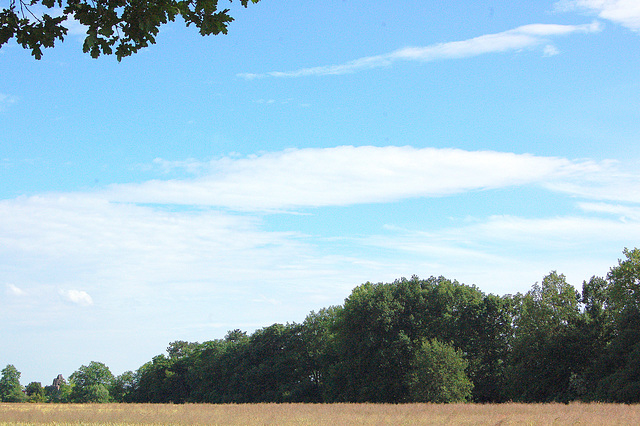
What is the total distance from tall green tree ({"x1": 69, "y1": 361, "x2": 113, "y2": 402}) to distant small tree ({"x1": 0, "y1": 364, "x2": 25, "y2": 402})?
15.1 m

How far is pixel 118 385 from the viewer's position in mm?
99750

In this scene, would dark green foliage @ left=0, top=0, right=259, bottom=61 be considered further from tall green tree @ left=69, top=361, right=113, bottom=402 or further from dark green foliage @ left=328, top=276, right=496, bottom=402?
tall green tree @ left=69, top=361, right=113, bottom=402

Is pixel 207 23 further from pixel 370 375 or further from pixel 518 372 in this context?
pixel 370 375

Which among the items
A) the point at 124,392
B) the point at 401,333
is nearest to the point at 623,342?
the point at 401,333

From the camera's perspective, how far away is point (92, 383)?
126 meters

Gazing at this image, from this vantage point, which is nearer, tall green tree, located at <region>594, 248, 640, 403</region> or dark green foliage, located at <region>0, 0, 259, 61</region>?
dark green foliage, located at <region>0, 0, 259, 61</region>

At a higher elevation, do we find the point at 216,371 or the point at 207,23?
the point at 207,23

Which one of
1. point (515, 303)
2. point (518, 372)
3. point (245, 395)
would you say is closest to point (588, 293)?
point (515, 303)

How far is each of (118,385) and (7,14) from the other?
335 ft

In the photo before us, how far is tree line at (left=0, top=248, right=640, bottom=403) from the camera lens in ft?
154

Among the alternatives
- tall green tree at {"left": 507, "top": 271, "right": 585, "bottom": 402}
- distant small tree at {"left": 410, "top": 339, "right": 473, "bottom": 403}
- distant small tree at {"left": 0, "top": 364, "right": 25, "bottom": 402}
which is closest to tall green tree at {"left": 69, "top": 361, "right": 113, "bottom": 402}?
distant small tree at {"left": 0, "top": 364, "right": 25, "bottom": 402}

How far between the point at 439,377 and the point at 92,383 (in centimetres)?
10226

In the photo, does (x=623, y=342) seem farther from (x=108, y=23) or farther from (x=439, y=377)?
(x=108, y=23)

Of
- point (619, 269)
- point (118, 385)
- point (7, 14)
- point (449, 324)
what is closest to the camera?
point (7, 14)
